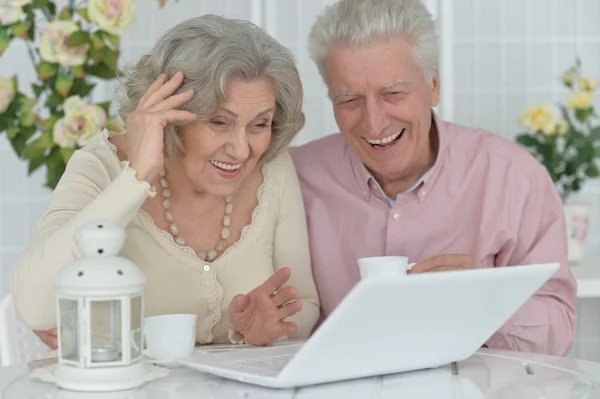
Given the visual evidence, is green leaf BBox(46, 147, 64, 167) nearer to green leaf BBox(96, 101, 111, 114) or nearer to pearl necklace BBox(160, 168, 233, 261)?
green leaf BBox(96, 101, 111, 114)

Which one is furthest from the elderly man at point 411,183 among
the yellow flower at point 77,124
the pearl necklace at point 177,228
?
the yellow flower at point 77,124

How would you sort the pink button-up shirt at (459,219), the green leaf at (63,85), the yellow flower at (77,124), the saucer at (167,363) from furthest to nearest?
the green leaf at (63,85), the yellow flower at (77,124), the pink button-up shirt at (459,219), the saucer at (167,363)

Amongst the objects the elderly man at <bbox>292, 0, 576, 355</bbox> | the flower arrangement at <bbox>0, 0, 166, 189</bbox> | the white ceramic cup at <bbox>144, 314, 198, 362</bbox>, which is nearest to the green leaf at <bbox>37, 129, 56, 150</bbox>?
the flower arrangement at <bbox>0, 0, 166, 189</bbox>

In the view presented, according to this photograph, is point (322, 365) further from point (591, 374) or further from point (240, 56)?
point (240, 56)

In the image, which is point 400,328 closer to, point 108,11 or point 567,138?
point 108,11

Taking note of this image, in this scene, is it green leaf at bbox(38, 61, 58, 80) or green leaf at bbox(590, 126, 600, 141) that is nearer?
green leaf at bbox(38, 61, 58, 80)

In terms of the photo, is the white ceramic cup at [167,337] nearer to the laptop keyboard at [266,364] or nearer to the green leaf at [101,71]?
the laptop keyboard at [266,364]

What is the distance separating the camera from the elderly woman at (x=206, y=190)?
1815 mm

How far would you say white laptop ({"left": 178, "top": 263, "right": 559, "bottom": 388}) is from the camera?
1.33m

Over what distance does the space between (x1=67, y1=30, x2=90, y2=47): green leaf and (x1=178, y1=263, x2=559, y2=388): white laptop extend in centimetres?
145

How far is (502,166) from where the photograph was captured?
229cm

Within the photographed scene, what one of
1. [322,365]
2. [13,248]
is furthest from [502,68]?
[322,365]

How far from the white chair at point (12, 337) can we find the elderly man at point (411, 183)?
2.29 ft

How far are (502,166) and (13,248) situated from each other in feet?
6.53
